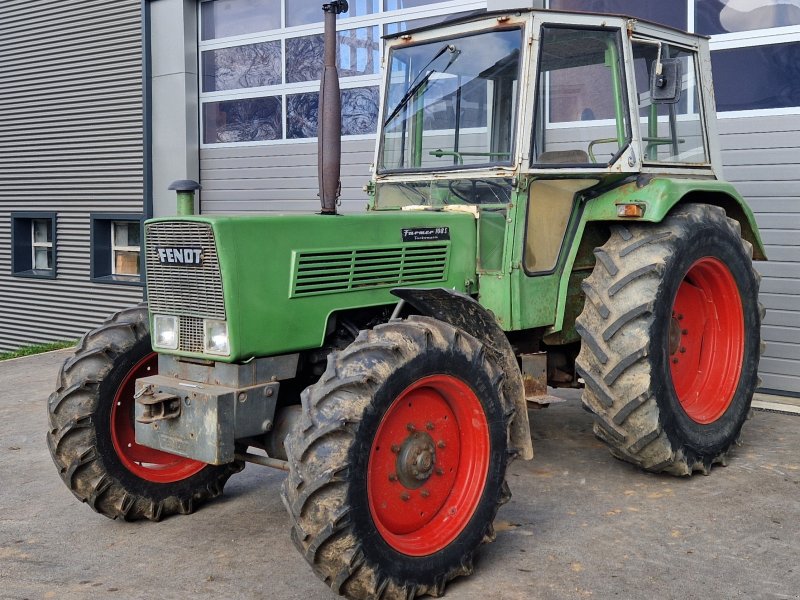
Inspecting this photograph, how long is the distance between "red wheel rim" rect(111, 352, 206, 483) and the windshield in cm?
174

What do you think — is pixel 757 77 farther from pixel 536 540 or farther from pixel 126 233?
pixel 126 233

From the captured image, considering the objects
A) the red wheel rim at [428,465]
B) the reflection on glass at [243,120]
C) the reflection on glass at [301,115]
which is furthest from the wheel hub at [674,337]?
the reflection on glass at [243,120]

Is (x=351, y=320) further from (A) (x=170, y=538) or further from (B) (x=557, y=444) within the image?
(B) (x=557, y=444)

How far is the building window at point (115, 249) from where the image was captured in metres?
12.6

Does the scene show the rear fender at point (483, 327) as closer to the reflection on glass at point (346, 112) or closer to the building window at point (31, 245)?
the reflection on glass at point (346, 112)

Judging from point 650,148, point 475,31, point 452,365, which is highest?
point 475,31

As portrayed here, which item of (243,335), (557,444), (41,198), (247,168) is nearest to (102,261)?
(41,198)

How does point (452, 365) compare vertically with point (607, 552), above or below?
above

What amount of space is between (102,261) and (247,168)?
3.16m

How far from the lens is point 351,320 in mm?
4219

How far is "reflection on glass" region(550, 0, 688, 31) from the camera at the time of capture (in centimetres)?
743

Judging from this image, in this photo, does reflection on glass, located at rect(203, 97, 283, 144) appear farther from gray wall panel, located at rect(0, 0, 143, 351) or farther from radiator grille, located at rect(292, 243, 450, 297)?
radiator grille, located at rect(292, 243, 450, 297)

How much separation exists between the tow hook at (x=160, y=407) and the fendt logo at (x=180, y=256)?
557mm

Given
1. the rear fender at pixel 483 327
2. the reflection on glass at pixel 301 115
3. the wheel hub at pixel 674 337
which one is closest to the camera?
the rear fender at pixel 483 327
